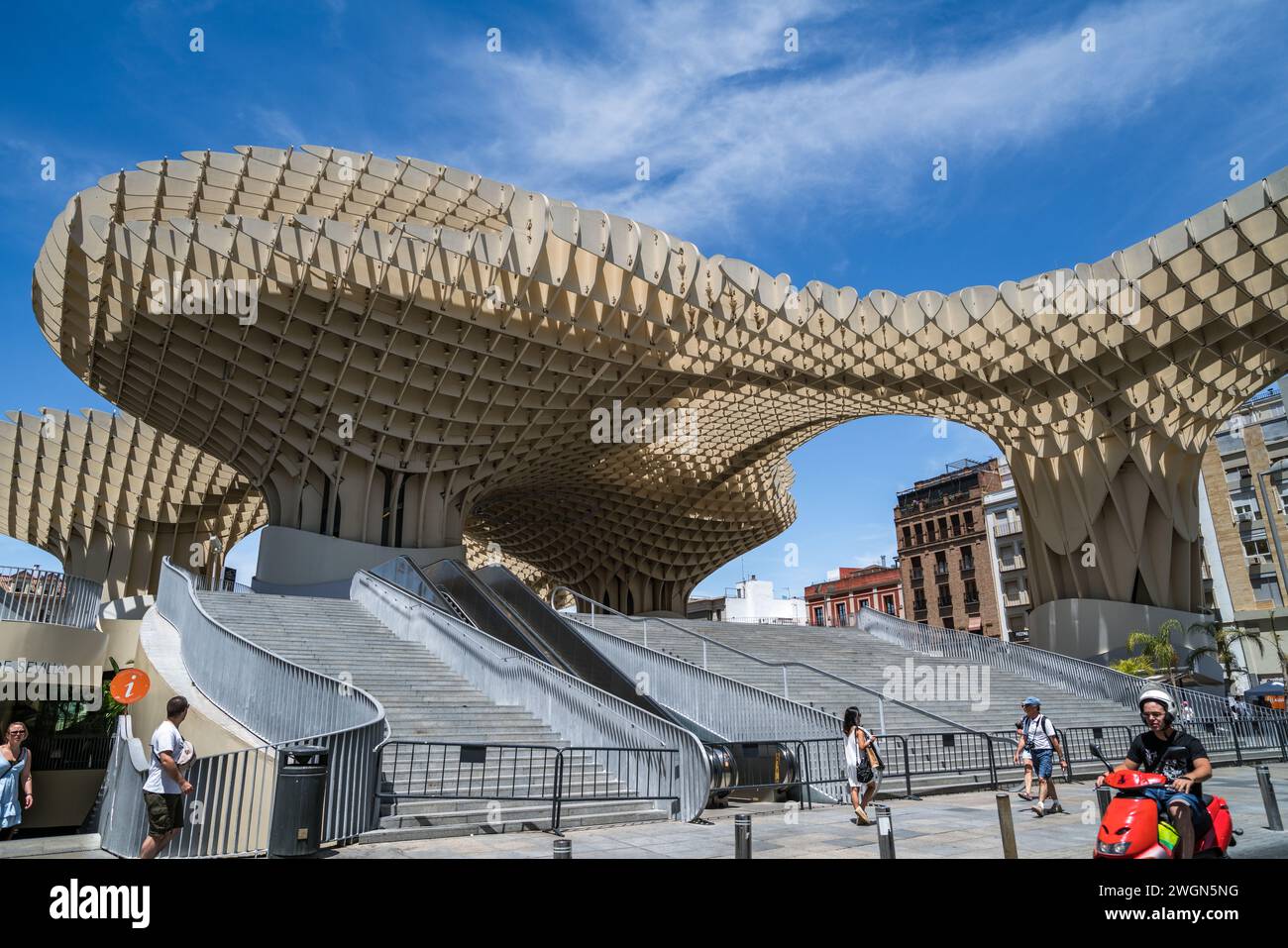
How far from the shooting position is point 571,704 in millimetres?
12039

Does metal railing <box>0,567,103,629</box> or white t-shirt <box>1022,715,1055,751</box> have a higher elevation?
metal railing <box>0,567,103,629</box>

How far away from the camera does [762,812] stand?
10328mm

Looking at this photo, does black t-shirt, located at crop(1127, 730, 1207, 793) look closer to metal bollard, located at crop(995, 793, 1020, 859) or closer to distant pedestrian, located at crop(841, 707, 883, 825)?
Result: metal bollard, located at crop(995, 793, 1020, 859)

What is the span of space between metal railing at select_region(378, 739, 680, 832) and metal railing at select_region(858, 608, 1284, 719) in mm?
13321

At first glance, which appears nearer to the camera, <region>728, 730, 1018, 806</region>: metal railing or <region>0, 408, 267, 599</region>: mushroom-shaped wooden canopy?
<region>728, 730, 1018, 806</region>: metal railing

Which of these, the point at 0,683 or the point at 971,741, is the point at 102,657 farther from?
the point at 971,741

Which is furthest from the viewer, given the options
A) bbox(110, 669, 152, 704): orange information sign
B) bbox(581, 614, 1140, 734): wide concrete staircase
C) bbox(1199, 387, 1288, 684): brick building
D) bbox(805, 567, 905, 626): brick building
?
bbox(805, 567, 905, 626): brick building

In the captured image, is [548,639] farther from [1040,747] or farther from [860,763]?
[1040,747]

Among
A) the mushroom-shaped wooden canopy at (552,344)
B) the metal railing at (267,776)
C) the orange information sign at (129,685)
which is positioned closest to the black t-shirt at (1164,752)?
the metal railing at (267,776)

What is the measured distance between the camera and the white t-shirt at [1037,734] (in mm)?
9977

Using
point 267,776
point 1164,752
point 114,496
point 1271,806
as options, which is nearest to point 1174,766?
point 1164,752

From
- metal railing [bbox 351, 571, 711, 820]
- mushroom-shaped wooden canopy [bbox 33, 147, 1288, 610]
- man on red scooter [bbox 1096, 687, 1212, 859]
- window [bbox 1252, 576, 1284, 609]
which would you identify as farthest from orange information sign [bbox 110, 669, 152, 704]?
window [bbox 1252, 576, 1284, 609]

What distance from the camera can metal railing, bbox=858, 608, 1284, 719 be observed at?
19219 millimetres

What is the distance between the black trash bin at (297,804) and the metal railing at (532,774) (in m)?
2.21
